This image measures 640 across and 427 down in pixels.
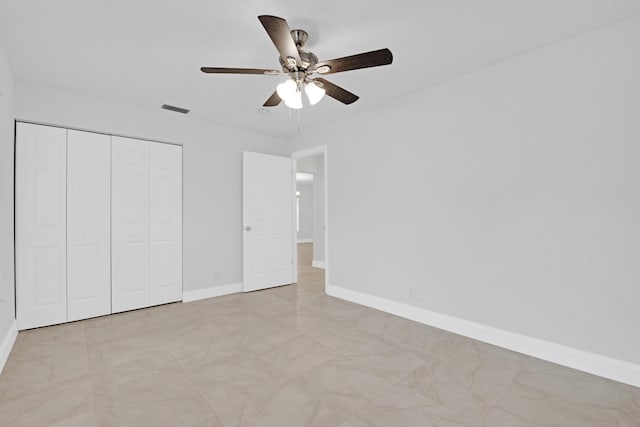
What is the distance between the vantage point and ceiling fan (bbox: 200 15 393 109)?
1.78 meters

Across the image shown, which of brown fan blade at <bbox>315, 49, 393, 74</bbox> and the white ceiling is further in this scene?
the white ceiling

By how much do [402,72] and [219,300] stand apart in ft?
11.6

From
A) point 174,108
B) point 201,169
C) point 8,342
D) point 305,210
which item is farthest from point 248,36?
point 305,210

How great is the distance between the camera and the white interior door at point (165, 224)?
390cm

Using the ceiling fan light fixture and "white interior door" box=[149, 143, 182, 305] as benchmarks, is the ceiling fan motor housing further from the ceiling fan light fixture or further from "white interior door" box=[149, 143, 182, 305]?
"white interior door" box=[149, 143, 182, 305]

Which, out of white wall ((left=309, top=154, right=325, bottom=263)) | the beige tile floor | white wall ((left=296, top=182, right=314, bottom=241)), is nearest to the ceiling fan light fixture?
the beige tile floor

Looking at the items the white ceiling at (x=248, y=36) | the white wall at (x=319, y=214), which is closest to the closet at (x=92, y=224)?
the white ceiling at (x=248, y=36)

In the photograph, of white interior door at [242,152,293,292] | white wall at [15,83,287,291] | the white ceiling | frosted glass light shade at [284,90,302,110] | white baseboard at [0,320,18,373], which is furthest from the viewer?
white interior door at [242,152,293,292]

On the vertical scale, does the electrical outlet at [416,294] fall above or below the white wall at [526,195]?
below

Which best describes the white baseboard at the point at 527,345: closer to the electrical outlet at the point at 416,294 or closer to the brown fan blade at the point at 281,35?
the electrical outlet at the point at 416,294

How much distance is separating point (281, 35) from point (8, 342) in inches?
130

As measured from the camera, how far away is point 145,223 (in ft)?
12.6

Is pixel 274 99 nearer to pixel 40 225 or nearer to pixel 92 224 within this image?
pixel 92 224

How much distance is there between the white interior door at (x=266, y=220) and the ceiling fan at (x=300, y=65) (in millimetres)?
2313
